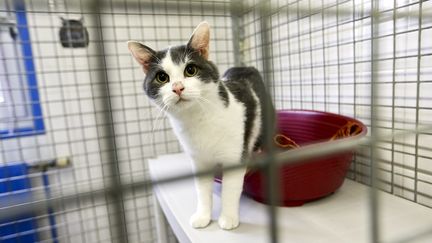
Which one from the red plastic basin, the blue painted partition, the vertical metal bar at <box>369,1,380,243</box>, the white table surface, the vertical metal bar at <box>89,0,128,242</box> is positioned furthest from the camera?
the blue painted partition

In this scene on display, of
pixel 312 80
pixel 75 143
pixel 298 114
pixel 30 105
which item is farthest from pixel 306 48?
pixel 30 105

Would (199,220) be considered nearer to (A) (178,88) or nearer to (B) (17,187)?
(A) (178,88)

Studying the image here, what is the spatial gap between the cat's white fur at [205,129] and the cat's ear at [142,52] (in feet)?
0.16

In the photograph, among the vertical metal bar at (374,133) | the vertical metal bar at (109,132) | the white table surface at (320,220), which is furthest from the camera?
the white table surface at (320,220)

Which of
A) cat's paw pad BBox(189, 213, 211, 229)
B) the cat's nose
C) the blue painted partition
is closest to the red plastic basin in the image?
cat's paw pad BBox(189, 213, 211, 229)

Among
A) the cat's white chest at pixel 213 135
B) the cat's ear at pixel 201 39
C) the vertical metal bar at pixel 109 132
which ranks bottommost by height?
the cat's white chest at pixel 213 135

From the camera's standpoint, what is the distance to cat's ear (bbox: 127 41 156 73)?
0.71 metres

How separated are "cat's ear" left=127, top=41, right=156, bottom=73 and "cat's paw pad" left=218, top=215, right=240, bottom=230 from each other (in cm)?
43

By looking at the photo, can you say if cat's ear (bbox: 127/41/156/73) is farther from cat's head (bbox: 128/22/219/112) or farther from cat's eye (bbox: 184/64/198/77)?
cat's eye (bbox: 184/64/198/77)

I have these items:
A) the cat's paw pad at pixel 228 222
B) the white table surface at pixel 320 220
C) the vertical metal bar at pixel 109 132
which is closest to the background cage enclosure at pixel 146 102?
the vertical metal bar at pixel 109 132

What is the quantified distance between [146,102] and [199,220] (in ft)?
3.21

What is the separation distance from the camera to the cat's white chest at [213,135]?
2.41ft

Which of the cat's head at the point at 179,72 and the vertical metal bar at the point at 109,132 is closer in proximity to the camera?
the vertical metal bar at the point at 109,132

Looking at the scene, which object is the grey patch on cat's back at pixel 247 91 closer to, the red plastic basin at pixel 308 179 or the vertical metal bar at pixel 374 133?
the red plastic basin at pixel 308 179
